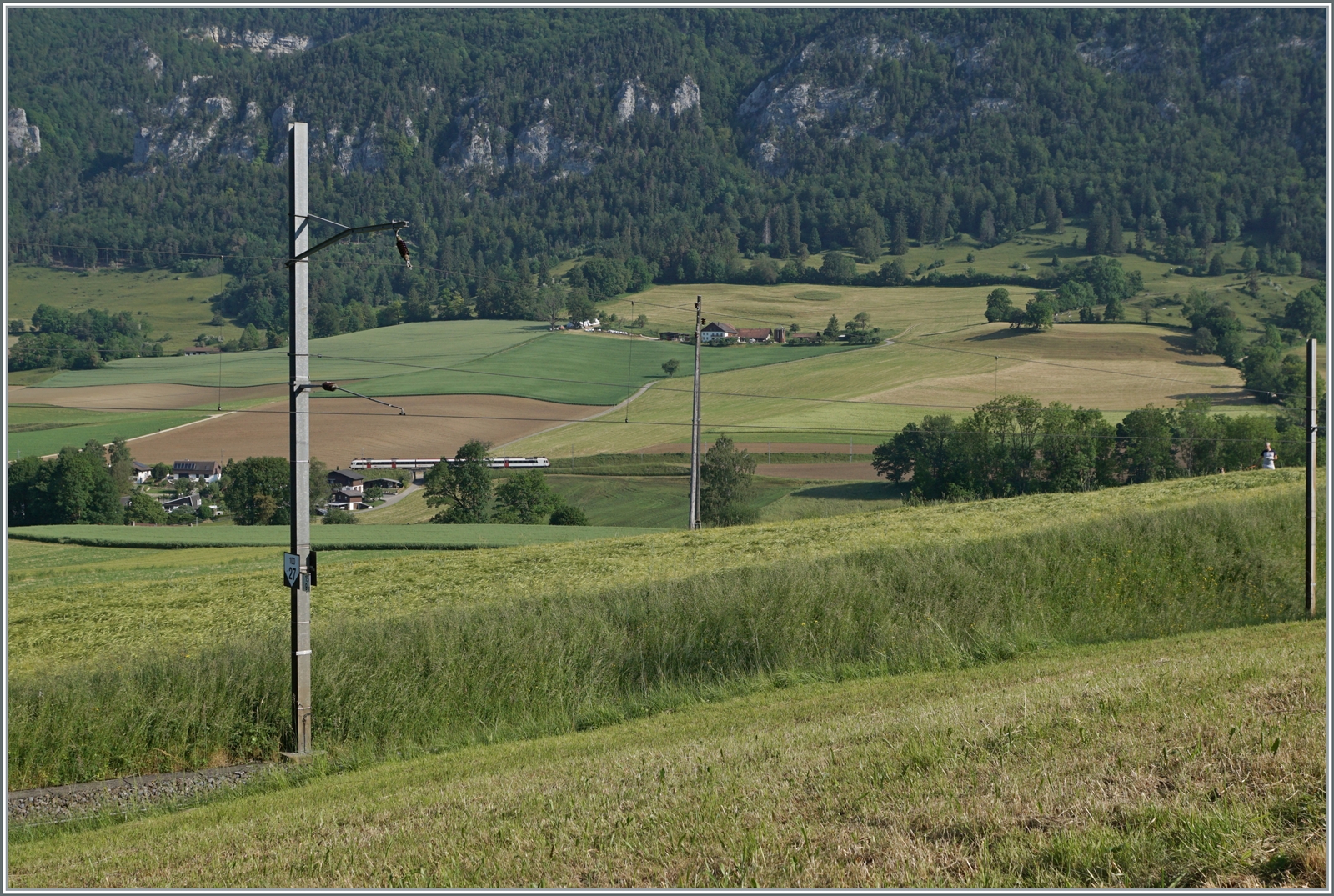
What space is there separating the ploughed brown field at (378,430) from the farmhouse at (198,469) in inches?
30.5

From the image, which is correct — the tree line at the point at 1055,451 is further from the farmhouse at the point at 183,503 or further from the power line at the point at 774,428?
the farmhouse at the point at 183,503

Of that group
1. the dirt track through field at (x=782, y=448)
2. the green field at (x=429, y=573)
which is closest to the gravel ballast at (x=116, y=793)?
the green field at (x=429, y=573)

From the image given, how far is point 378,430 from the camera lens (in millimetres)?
87438

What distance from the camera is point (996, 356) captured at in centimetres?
11269

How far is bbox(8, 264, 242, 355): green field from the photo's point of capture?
142 meters

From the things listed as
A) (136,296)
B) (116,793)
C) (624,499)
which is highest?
(136,296)

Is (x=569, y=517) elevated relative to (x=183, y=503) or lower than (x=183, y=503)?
lower

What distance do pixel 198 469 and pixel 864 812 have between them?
82.0 meters

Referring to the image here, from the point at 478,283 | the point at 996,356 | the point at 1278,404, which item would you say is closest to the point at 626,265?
the point at 478,283

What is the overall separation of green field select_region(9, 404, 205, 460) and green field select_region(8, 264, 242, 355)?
36111mm

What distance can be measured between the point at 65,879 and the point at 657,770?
4.55 meters

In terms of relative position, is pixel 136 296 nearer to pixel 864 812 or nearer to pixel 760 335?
pixel 760 335

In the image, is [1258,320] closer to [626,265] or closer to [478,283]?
[626,265]

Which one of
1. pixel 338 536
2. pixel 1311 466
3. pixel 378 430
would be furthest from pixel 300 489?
pixel 378 430
